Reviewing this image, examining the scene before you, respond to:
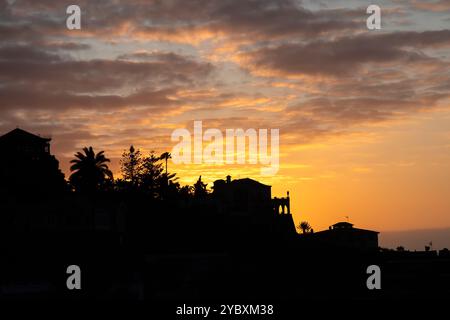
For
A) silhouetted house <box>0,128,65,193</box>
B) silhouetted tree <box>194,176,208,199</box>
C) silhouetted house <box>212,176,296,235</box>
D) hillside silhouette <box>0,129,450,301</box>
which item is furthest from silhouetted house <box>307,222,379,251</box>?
silhouetted house <box>0,128,65,193</box>

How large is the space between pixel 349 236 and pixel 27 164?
47070 millimetres

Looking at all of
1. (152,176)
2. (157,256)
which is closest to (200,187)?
(152,176)

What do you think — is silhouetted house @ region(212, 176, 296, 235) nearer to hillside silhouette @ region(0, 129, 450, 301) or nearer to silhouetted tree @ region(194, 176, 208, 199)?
hillside silhouette @ region(0, 129, 450, 301)

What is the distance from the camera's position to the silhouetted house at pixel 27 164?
275ft

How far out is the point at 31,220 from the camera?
244ft

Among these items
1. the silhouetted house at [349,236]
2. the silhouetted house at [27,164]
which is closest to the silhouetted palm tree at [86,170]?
the silhouetted house at [27,164]

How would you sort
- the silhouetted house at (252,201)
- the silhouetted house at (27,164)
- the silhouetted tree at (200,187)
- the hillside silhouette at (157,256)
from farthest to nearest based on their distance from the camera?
the silhouetted tree at (200,187) → the silhouetted house at (252,201) → the silhouetted house at (27,164) → the hillside silhouette at (157,256)

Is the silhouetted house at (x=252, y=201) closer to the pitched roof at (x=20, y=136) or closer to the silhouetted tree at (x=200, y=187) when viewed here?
the silhouetted tree at (x=200, y=187)

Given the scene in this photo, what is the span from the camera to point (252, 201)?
109 meters

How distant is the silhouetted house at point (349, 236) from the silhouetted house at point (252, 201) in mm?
5402

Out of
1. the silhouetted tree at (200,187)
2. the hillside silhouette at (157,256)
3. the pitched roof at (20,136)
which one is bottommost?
the hillside silhouette at (157,256)

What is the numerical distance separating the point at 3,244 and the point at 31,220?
344 inches

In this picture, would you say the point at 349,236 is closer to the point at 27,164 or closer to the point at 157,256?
the point at 27,164

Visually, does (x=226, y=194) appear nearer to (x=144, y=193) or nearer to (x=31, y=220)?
(x=144, y=193)
